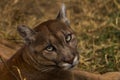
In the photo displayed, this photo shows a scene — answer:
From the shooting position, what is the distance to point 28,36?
5016mm

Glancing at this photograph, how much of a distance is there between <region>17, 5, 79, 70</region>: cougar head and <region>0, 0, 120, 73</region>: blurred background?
884mm

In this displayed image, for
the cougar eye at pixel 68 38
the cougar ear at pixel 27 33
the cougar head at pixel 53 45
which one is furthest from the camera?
the cougar ear at pixel 27 33

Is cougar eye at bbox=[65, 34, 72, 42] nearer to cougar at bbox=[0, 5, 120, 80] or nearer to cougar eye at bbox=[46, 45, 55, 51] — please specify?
cougar at bbox=[0, 5, 120, 80]

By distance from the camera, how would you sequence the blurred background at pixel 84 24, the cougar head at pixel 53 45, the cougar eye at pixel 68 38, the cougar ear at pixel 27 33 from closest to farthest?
the cougar head at pixel 53 45 → the cougar eye at pixel 68 38 → the cougar ear at pixel 27 33 → the blurred background at pixel 84 24

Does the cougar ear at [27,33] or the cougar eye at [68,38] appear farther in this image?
the cougar ear at [27,33]

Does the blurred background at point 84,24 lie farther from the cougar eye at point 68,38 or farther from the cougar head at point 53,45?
the cougar eye at point 68,38

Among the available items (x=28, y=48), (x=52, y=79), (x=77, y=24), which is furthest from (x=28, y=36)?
(x=77, y=24)

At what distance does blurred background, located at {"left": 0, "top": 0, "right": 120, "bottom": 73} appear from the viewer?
620cm

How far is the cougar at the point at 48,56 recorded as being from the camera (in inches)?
187

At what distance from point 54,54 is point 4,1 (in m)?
3.68

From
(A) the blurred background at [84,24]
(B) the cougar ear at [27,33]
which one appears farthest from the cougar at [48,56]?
(A) the blurred background at [84,24]

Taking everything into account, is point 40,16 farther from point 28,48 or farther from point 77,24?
point 28,48

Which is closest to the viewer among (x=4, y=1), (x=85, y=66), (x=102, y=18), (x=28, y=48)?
(x=28, y=48)

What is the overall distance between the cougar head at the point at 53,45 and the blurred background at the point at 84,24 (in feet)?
2.90
